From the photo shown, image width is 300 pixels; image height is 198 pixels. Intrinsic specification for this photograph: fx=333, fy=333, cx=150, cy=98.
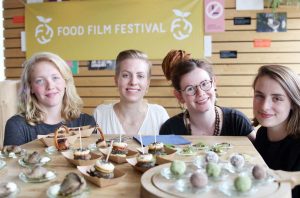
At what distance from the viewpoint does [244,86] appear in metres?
5.16

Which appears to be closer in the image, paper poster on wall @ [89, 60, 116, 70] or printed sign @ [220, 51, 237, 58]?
printed sign @ [220, 51, 237, 58]

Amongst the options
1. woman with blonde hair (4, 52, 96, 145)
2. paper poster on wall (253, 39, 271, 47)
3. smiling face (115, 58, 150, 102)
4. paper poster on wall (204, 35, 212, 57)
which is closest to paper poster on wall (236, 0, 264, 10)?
paper poster on wall (253, 39, 271, 47)

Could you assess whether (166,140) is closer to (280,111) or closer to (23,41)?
(280,111)

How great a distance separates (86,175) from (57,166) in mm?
263

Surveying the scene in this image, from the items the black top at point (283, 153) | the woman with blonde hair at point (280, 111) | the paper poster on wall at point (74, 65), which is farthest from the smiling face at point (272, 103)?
the paper poster on wall at point (74, 65)

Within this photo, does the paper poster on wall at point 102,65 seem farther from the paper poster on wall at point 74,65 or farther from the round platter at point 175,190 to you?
the round platter at point 175,190

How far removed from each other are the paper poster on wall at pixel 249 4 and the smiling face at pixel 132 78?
300cm

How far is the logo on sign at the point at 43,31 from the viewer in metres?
5.53

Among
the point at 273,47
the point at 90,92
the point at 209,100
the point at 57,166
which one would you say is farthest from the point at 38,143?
the point at 273,47

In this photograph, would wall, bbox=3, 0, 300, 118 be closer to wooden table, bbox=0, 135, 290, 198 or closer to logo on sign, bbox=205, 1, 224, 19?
logo on sign, bbox=205, 1, 224, 19

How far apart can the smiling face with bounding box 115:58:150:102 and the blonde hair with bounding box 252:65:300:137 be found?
98 cm

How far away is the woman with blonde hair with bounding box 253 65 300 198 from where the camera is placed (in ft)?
6.14

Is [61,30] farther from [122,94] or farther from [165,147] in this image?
[165,147]

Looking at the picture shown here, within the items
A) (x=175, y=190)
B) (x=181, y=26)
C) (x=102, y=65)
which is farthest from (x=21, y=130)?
(x=181, y=26)
